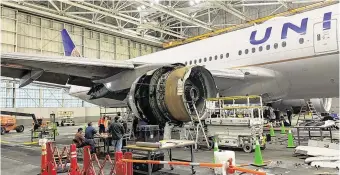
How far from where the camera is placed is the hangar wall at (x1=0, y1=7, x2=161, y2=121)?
2617 centimetres

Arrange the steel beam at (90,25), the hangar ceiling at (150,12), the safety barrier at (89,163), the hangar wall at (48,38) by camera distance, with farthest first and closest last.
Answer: the hangar wall at (48,38), the steel beam at (90,25), the hangar ceiling at (150,12), the safety barrier at (89,163)

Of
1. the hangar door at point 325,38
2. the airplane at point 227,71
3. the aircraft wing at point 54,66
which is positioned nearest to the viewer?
the aircraft wing at point 54,66

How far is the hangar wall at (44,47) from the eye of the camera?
26.2 meters

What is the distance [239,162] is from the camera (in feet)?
21.6

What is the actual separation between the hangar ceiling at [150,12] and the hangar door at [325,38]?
51.0 feet

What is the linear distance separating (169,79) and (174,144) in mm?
2220

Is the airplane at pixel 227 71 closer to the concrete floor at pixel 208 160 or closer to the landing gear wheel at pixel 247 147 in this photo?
the concrete floor at pixel 208 160

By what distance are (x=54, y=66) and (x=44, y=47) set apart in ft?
73.9

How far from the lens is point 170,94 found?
709 cm

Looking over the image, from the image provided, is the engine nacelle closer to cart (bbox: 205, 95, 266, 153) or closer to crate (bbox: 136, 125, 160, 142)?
cart (bbox: 205, 95, 266, 153)

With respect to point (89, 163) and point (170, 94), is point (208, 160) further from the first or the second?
point (89, 163)

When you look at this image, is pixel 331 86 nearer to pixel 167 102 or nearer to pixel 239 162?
pixel 239 162

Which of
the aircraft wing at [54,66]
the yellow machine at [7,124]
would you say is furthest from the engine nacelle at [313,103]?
the yellow machine at [7,124]

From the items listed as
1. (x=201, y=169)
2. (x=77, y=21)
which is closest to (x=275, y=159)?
(x=201, y=169)
